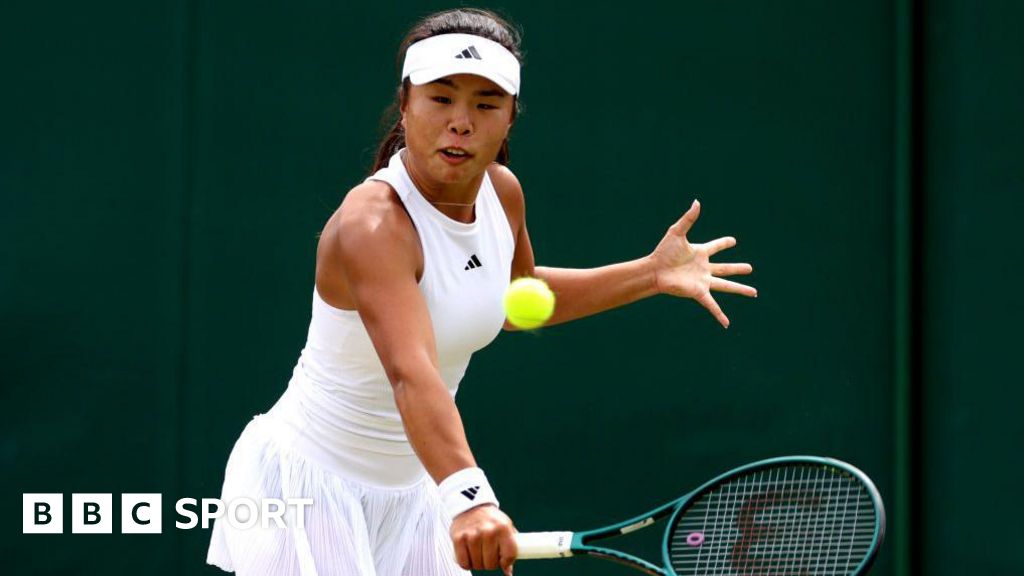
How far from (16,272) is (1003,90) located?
8.70 feet

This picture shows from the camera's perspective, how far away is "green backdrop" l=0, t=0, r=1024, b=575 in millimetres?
4305

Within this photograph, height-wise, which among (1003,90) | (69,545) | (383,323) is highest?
(1003,90)

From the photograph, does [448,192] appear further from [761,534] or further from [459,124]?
[761,534]

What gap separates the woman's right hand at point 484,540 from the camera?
2.43 meters

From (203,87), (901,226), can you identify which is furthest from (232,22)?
(901,226)

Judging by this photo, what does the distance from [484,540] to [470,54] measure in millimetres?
898

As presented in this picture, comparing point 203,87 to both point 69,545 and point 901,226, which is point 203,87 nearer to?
point 69,545

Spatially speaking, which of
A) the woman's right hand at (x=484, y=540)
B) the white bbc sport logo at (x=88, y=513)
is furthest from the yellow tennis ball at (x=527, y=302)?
the white bbc sport logo at (x=88, y=513)

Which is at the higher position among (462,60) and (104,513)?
(462,60)

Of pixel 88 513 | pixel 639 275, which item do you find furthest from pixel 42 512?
pixel 639 275

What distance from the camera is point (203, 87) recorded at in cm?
433

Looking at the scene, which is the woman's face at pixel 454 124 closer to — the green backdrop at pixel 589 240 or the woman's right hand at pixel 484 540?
the woman's right hand at pixel 484 540

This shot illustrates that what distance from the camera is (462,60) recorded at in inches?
112

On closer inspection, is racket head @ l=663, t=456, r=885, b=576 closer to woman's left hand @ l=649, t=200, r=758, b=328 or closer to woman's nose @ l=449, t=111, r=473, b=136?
woman's left hand @ l=649, t=200, r=758, b=328
